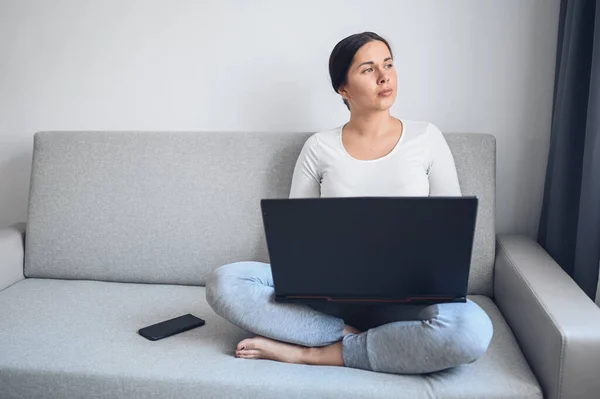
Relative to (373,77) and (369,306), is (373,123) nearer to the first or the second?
(373,77)

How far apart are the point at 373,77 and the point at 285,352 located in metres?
0.84

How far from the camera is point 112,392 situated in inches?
62.1

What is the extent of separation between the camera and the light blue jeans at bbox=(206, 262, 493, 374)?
1521 mm

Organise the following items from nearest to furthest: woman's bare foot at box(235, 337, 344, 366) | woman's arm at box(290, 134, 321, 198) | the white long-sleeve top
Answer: woman's bare foot at box(235, 337, 344, 366) < the white long-sleeve top < woman's arm at box(290, 134, 321, 198)

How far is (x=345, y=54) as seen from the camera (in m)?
1.96

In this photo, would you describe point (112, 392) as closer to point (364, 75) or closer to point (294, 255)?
point (294, 255)

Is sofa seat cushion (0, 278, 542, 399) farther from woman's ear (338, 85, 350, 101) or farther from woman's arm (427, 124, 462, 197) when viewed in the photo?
woman's ear (338, 85, 350, 101)

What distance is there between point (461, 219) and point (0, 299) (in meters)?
1.49

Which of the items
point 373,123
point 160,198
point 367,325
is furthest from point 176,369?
point 373,123

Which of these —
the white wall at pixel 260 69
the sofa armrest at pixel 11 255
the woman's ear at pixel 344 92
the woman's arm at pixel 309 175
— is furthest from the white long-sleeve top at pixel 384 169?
the sofa armrest at pixel 11 255

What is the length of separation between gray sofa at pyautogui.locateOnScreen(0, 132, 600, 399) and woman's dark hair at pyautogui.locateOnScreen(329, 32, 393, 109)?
323mm

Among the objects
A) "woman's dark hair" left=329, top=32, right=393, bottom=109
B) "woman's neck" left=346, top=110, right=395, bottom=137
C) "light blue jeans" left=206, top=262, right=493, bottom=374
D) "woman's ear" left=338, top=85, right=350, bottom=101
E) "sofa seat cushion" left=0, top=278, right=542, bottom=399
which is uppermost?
"woman's dark hair" left=329, top=32, right=393, bottom=109

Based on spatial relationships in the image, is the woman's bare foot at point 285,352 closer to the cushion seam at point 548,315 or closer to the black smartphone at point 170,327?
the black smartphone at point 170,327

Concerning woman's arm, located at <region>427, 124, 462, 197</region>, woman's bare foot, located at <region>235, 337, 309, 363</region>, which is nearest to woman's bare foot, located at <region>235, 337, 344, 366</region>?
woman's bare foot, located at <region>235, 337, 309, 363</region>
